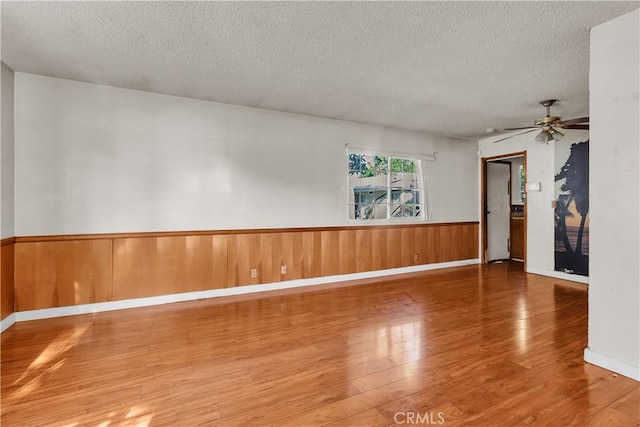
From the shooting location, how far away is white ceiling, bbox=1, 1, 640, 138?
7.13 feet

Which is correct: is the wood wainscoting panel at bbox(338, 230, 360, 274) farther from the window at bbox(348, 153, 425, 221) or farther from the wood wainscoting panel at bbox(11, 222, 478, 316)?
the window at bbox(348, 153, 425, 221)

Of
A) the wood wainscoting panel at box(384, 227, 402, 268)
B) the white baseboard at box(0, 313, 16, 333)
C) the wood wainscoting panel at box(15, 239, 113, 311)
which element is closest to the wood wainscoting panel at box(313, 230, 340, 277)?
the wood wainscoting panel at box(384, 227, 402, 268)

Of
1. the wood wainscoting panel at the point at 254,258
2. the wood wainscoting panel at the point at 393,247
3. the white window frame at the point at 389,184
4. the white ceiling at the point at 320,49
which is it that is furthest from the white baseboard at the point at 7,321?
the wood wainscoting panel at the point at 393,247

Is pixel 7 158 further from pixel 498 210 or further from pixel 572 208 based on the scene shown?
pixel 498 210

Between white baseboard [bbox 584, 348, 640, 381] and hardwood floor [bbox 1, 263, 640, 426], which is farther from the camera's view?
white baseboard [bbox 584, 348, 640, 381]

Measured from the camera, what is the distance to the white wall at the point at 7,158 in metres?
2.92

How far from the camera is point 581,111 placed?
4.39m

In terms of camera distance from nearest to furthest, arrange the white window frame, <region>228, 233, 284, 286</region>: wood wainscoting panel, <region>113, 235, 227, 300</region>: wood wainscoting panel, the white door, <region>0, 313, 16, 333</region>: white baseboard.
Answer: <region>0, 313, 16, 333</region>: white baseboard
<region>113, 235, 227, 300</region>: wood wainscoting panel
<region>228, 233, 284, 286</region>: wood wainscoting panel
the white window frame
the white door

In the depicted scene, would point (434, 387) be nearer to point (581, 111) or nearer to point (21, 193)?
point (21, 193)

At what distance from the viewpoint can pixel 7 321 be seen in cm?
301

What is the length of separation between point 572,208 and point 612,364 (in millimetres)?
3413

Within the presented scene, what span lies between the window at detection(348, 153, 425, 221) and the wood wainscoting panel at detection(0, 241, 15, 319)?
4055 millimetres

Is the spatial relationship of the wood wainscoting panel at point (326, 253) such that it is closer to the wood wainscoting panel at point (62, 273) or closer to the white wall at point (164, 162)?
the white wall at point (164, 162)

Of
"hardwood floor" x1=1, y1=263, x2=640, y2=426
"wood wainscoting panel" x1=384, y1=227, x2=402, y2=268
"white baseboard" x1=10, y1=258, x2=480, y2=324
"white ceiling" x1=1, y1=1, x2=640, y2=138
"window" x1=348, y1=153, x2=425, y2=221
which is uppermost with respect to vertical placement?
"white ceiling" x1=1, y1=1, x2=640, y2=138
